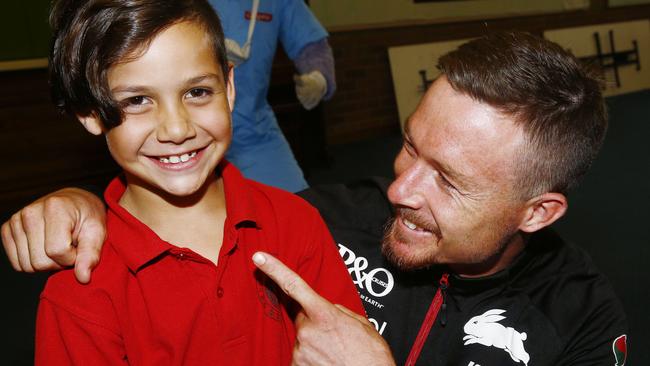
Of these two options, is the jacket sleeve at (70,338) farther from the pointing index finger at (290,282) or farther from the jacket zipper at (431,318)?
the jacket zipper at (431,318)

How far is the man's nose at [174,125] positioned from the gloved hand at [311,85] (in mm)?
1693

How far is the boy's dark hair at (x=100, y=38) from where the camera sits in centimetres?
100

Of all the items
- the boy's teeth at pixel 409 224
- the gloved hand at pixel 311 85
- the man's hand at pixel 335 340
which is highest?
the gloved hand at pixel 311 85

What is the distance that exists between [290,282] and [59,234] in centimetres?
44

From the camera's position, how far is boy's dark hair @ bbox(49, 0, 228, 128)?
1.00 meters

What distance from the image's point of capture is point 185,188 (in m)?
1.09

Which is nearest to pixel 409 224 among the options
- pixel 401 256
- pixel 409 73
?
pixel 401 256

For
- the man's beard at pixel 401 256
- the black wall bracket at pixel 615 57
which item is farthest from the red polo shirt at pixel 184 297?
the black wall bracket at pixel 615 57

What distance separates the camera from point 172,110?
101 cm

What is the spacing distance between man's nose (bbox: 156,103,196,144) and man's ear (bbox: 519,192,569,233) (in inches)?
33.9

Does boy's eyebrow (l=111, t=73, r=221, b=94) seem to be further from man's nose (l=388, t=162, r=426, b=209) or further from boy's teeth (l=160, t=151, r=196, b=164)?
man's nose (l=388, t=162, r=426, b=209)

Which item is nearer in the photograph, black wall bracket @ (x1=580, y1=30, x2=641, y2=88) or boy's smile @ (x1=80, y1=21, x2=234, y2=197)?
boy's smile @ (x1=80, y1=21, x2=234, y2=197)

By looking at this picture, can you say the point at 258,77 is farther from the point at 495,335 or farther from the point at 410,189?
the point at 495,335

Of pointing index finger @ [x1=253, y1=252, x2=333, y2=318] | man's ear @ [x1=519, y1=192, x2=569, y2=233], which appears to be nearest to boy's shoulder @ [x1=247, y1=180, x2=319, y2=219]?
pointing index finger @ [x1=253, y1=252, x2=333, y2=318]
